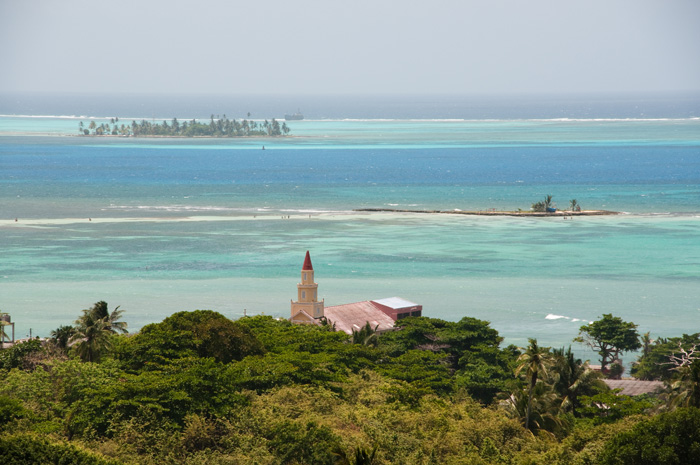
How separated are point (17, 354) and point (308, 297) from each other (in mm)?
24321

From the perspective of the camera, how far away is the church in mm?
67812

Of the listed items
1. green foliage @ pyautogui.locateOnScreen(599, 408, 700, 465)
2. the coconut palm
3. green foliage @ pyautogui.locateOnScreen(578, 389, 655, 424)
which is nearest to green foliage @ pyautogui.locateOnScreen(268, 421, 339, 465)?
green foliage @ pyautogui.locateOnScreen(599, 408, 700, 465)

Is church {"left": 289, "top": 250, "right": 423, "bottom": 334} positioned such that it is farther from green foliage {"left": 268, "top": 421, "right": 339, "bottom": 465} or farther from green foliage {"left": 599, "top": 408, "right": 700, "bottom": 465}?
green foliage {"left": 599, "top": 408, "right": 700, "bottom": 465}

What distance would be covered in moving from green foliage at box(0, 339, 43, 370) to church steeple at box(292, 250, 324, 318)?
2139 centimetres

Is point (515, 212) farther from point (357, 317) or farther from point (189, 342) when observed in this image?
point (189, 342)

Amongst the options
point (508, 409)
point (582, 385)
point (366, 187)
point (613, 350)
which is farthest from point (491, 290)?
point (366, 187)

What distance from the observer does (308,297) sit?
69688 millimetres

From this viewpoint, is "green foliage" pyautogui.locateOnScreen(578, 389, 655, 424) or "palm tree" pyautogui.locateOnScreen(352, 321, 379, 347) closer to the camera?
"green foliage" pyautogui.locateOnScreen(578, 389, 655, 424)

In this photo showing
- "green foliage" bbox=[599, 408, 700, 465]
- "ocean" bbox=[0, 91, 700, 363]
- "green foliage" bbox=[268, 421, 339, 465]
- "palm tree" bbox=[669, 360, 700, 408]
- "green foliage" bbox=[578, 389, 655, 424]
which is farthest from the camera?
"ocean" bbox=[0, 91, 700, 363]

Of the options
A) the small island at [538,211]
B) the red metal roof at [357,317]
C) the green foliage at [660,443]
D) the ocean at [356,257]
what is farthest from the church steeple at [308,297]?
the small island at [538,211]

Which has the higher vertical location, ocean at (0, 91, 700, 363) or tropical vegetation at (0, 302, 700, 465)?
tropical vegetation at (0, 302, 700, 465)

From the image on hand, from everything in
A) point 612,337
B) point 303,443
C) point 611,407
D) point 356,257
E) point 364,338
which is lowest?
point 356,257

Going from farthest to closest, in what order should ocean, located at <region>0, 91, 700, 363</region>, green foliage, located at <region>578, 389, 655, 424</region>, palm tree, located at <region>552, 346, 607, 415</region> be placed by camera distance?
ocean, located at <region>0, 91, 700, 363</region>
palm tree, located at <region>552, 346, 607, 415</region>
green foliage, located at <region>578, 389, 655, 424</region>

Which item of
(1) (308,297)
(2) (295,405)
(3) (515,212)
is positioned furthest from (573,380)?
(3) (515,212)
